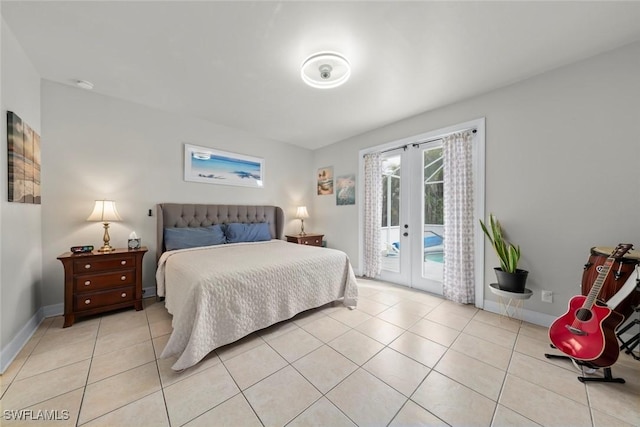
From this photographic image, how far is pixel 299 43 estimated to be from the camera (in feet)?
6.31

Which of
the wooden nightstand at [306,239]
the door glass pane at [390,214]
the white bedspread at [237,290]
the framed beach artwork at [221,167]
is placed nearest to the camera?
the white bedspread at [237,290]

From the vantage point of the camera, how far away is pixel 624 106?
76.7 inches

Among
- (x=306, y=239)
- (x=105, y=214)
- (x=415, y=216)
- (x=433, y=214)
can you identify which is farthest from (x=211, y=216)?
(x=433, y=214)

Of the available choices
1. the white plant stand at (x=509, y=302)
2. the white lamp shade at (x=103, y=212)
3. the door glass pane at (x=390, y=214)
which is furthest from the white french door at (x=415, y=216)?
the white lamp shade at (x=103, y=212)

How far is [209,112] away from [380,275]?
3775 mm

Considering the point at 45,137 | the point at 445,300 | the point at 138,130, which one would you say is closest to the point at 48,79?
the point at 45,137

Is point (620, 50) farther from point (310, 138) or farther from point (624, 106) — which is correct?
point (310, 138)

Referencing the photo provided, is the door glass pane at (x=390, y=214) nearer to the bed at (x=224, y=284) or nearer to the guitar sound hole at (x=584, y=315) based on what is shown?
the bed at (x=224, y=284)

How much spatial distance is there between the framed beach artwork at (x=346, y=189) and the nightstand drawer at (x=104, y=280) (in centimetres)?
336

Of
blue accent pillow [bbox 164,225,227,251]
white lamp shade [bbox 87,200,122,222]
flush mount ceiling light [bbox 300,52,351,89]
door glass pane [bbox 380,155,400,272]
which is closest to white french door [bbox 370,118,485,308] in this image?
door glass pane [bbox 380,155,400,272]

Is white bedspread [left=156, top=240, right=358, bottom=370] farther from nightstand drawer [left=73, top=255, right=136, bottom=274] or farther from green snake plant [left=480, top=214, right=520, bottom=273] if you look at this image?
green snake plant [left=480, top=214, right=520, bottom=273]

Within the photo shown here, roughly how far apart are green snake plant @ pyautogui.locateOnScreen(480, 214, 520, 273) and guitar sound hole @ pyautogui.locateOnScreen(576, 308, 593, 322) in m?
0.71

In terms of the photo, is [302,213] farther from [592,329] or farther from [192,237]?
[592,329]

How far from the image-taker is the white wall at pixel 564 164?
1953 mm
